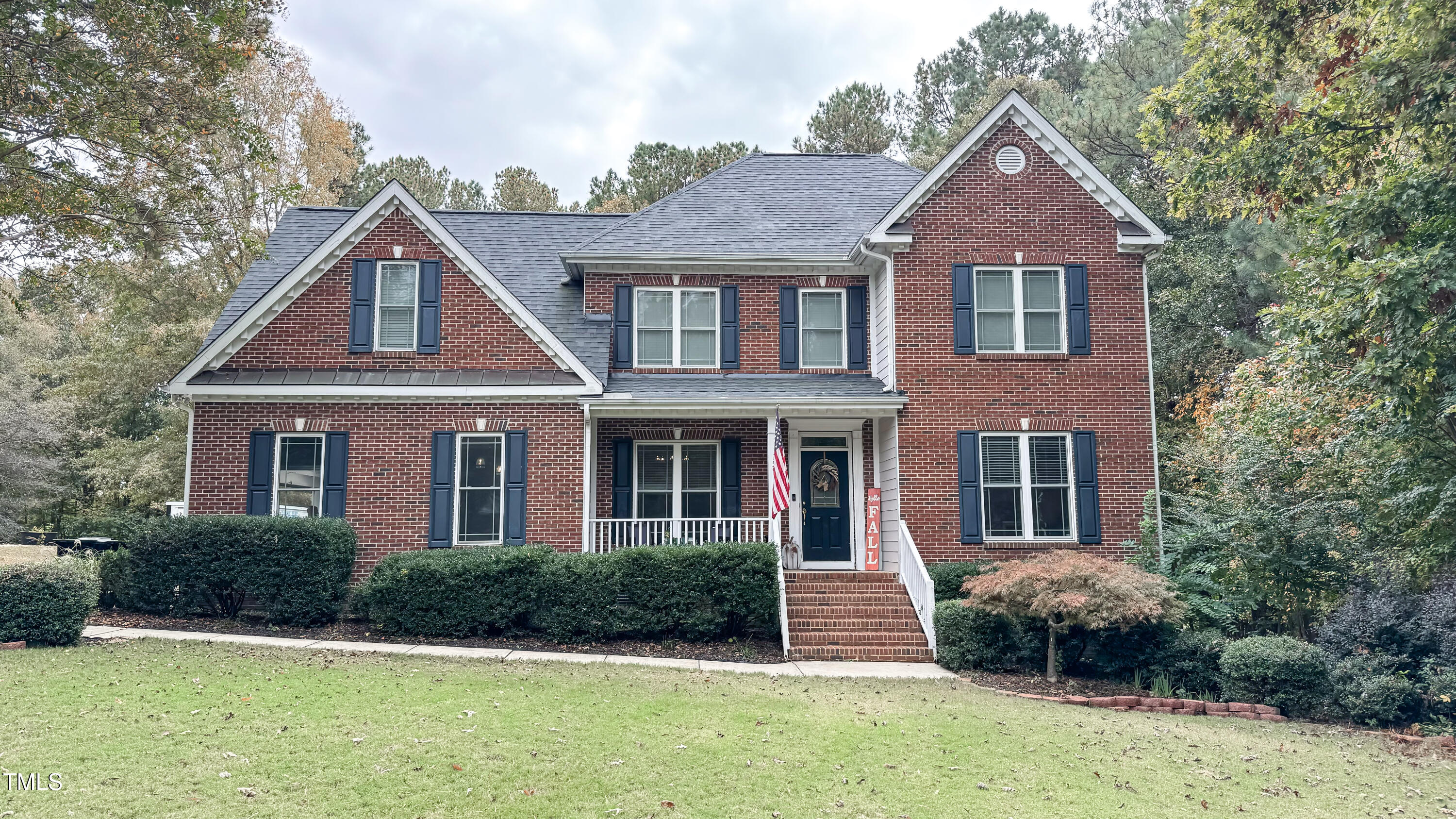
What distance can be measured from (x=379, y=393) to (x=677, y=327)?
5.02 m

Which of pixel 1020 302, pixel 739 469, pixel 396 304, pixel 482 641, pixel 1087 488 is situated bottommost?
pixel 482 641

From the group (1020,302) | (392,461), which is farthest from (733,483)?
(1020,302)

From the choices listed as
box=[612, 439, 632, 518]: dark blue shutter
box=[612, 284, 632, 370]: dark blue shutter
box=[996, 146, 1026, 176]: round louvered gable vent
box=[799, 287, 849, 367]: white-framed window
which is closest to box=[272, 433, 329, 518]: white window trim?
box=[612, 439, 632, 518]: dark blue shutter

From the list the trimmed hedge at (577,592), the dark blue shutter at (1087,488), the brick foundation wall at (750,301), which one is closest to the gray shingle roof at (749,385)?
the brick foundation wall at (750,301)

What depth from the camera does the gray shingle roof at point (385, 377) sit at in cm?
1416

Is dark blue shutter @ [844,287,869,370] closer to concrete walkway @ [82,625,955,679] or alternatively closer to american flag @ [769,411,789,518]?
american flag @ [769,411,789,518]

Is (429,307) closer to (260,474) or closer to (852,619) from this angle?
(260,474)

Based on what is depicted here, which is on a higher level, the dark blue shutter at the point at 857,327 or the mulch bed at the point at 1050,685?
the dark blue shutter at the point at 857,327

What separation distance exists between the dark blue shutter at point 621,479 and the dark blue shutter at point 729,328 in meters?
2.22

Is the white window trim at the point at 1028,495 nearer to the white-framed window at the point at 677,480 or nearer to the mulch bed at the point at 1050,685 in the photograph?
the mulch bed at the point at 1050,685

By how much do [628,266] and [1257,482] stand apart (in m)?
10.3

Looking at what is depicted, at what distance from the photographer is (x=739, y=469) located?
1571 centimetres

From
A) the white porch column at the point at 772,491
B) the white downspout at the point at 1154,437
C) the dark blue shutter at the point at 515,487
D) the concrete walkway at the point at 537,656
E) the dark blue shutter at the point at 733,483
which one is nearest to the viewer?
the concrete walkway at the point at 537,656

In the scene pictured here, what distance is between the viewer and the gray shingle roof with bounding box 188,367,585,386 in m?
14.2
